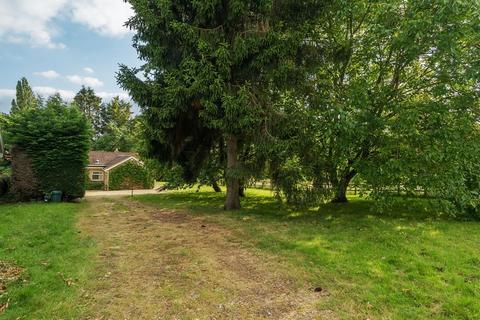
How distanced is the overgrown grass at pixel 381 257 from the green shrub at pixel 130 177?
2286 centimetres

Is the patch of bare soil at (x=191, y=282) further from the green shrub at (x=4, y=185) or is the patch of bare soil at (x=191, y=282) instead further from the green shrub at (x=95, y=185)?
the green shrub at (x=95, y=185)

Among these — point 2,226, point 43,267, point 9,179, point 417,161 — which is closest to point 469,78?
point 417,161

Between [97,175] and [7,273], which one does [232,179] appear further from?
[97,175]

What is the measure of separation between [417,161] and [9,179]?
1847cm

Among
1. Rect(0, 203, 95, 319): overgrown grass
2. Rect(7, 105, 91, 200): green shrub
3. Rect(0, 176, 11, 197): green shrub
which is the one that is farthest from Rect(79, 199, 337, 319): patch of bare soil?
Rect(0, 176, 11, 197): green shrub

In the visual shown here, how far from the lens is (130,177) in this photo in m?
30.4

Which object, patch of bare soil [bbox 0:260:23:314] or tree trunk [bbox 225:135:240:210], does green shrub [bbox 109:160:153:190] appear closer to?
tree trunk [bbox 225:135:240:210]

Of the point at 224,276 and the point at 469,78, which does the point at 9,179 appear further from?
the point at 469,78

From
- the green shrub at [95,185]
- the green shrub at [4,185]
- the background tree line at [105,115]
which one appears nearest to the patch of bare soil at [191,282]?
the green shrub at [4,185]

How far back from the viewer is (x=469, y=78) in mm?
8070

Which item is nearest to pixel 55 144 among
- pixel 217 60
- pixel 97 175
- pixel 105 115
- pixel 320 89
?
pixel 217 60

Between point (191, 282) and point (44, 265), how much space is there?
267 centimetres

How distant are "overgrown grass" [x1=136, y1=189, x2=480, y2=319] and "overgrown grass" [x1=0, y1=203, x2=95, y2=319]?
Result: 10.9ft

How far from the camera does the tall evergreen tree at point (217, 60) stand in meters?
9.02
